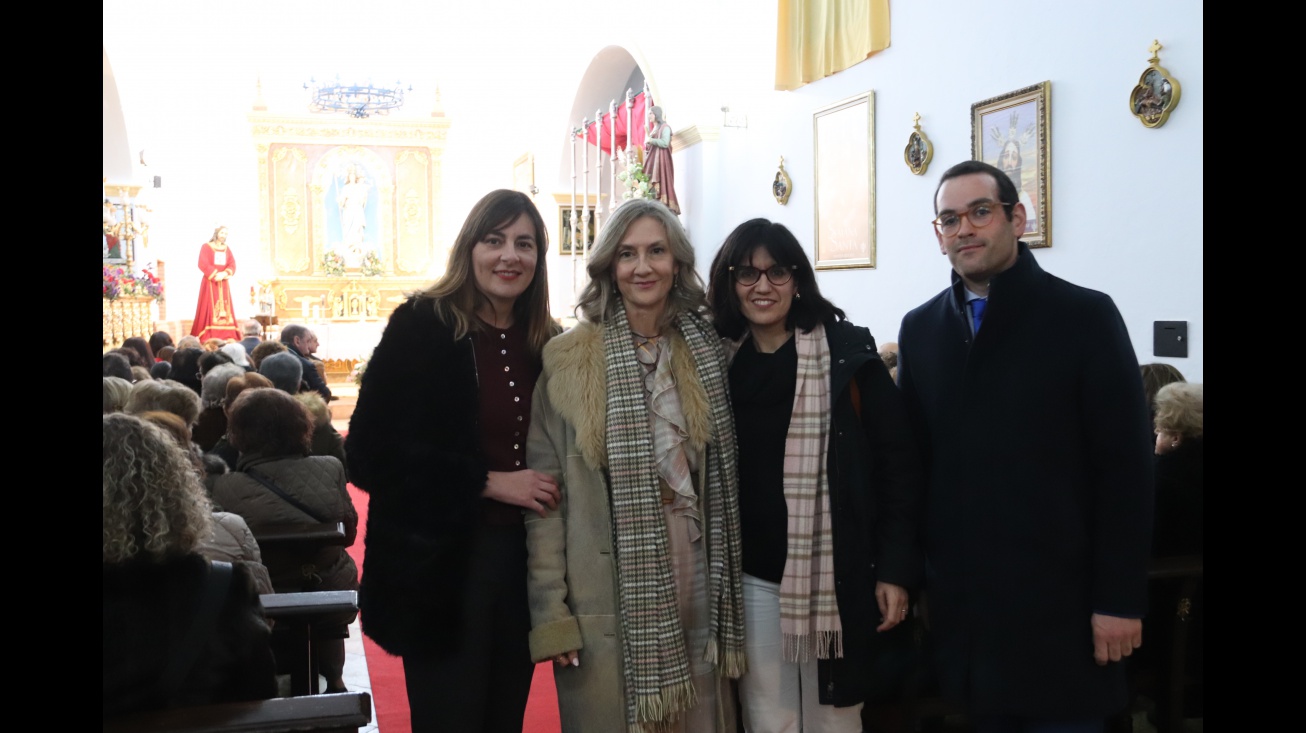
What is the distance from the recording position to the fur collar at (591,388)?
2.33m

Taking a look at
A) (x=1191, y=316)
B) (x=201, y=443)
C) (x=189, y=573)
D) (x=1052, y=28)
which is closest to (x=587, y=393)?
(x=189, y=573)

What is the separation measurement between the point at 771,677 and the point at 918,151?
16.6 ft

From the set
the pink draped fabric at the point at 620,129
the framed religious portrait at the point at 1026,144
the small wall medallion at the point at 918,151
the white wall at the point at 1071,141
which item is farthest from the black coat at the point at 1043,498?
the pink draped fabric at the point at 620,129

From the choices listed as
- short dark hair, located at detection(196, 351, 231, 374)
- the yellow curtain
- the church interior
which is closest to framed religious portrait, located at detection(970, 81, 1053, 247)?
the church interior

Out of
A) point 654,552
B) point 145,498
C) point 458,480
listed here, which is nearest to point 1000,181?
point 654,552

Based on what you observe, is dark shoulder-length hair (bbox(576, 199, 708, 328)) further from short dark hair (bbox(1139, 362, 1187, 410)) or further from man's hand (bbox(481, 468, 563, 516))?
short dark hair (bbox(1139, 362, 1187, 410))

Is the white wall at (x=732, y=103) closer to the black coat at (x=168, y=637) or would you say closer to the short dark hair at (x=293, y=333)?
the short dark hair at (x=293, y=333)

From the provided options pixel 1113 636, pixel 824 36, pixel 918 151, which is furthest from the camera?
pixel 824 36

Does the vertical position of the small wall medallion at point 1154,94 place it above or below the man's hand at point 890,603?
above

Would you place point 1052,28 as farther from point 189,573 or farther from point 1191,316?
point 189,573

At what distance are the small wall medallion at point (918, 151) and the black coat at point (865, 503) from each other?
15.6 feet

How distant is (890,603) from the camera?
2311 mm

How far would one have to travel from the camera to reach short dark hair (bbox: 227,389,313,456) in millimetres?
3795

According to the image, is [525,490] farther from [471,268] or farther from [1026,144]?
[1026,144]
